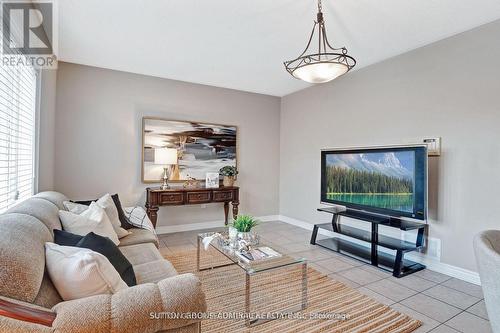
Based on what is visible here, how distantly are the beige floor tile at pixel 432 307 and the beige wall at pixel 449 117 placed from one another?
763 millimetres

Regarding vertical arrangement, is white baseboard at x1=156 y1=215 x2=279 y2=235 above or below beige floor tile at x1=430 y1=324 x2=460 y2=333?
above

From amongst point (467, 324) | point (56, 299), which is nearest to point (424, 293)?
point (467, 324)

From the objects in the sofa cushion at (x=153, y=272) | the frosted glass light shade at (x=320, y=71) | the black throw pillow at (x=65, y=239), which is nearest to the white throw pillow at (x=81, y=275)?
the black throw pillow at (x=65, y=239)

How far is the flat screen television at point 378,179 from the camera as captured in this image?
2.82m

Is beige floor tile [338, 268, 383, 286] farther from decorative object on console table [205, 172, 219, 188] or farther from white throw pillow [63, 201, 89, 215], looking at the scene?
white throw pillow [63, 201, 89, 215]

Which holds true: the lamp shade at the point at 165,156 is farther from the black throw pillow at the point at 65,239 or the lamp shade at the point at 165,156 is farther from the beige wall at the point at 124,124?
the black throw pillow at the point at 65,239

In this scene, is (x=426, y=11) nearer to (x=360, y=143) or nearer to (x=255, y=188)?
(x=360, y=143)

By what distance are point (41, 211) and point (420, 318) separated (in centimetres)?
289

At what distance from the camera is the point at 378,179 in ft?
10.7

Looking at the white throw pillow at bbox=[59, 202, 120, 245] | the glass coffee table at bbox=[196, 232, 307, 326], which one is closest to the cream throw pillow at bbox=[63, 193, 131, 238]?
the white throw pillow at bbox=[59, 202, 120, 245]

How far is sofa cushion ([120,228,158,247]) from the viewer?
250 cm

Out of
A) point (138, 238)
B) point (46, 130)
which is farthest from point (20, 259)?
point (46, 130)

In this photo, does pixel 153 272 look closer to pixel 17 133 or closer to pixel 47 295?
pixel 47 295

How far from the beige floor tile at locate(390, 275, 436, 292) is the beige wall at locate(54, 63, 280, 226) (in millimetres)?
2870
